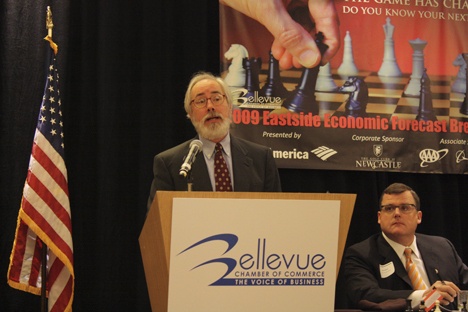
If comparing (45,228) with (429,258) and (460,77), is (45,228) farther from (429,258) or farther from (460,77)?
(460,77)

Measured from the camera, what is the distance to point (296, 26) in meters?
5.20

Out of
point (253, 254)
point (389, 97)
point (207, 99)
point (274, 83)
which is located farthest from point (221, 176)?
point (389, 97)

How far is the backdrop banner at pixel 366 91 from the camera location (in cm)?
511

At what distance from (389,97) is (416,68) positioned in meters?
0.32

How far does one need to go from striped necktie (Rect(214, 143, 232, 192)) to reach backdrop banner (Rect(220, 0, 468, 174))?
1.52m

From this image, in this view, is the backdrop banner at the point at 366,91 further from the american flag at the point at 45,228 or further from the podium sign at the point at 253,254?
the podium sign at the point at 253,254

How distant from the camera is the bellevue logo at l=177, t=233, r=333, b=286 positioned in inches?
98.0

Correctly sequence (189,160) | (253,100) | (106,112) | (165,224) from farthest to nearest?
(253,100) < (106,112) < (189,160) < (165,224)

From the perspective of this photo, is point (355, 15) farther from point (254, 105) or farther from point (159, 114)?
point (159, 114)

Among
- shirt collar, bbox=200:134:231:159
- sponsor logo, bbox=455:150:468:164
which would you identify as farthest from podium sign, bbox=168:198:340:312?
sponsor logo, bbox=455:150:468:164

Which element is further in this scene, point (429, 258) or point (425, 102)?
point (425, 102)

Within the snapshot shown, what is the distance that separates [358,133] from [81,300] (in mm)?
2295

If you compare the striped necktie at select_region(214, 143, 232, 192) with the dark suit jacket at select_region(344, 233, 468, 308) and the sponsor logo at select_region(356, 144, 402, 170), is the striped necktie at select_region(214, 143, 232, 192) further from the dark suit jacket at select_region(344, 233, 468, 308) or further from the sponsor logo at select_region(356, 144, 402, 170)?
the sponsor logo at select_region(356, 144, 402, 170)

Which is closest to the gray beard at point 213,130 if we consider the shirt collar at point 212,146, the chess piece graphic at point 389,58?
the shirt collar at point 212,146
